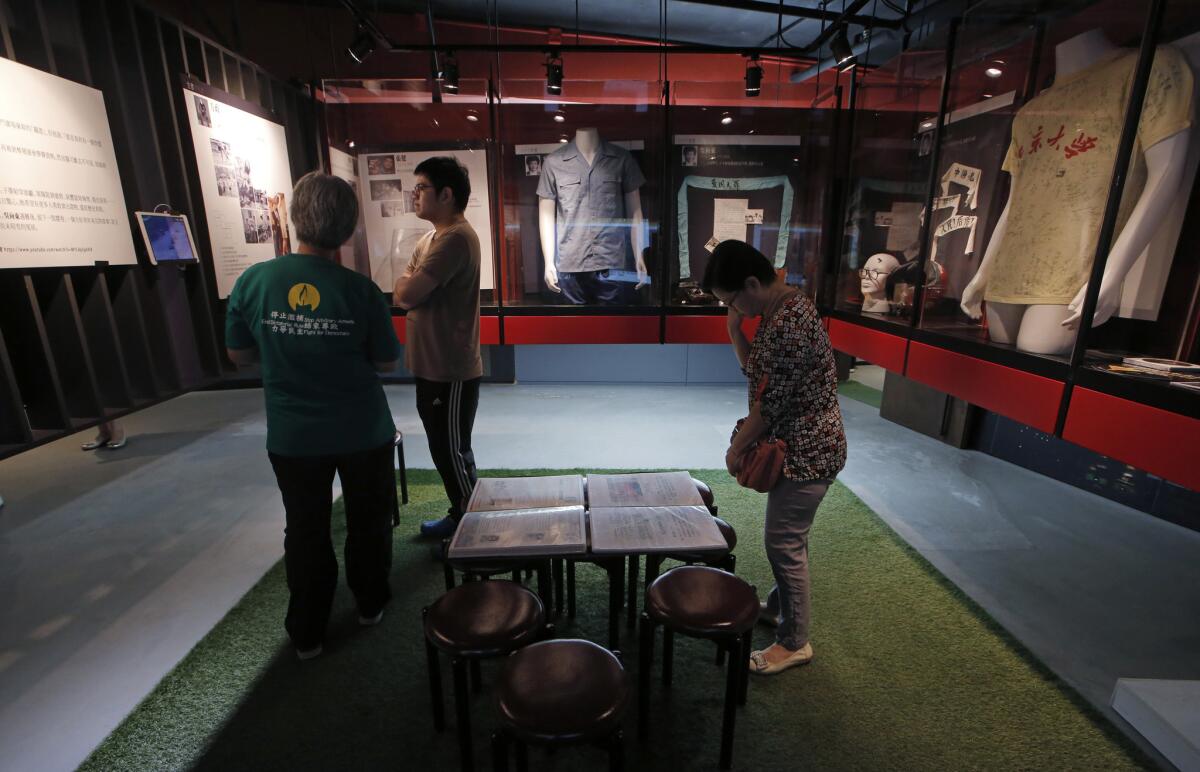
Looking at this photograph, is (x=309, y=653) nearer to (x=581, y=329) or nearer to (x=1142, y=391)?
(x=581, y=329)

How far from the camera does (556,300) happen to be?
3.95m

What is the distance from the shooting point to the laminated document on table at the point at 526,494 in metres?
1.91

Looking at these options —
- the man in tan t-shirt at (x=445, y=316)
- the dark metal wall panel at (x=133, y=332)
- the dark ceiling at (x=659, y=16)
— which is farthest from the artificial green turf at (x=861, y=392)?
the dark metal wall panel at (x=133, y=332)

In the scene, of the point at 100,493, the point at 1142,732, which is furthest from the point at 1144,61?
the point at 100,493

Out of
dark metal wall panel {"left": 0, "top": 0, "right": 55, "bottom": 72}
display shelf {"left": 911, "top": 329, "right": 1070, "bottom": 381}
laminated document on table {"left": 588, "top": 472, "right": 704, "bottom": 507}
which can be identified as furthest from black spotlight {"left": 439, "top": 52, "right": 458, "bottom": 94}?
display shelf {"left": 911, "top": 329, "right": 1070, "bottom": 381}

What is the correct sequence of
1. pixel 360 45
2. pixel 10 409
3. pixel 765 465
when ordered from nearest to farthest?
pixel 765 465 < pixel 10 409 < pixel 360 45

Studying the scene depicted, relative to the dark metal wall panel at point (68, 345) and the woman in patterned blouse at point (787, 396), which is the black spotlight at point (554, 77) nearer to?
the woman in patterned blouse at point (787, 396)

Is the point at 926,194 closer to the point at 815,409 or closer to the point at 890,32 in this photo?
the point at 815,409

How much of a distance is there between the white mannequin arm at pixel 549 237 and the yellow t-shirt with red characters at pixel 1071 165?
8.58 ft

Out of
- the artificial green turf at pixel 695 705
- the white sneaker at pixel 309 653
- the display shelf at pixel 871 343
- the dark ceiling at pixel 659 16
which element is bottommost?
the artificial green turf at pixel 695 705

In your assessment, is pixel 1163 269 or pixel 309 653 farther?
pixel 1163 269

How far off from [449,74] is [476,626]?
3708mm

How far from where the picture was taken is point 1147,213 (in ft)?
5.92

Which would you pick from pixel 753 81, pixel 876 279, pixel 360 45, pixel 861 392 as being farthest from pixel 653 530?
pixel 861 392
